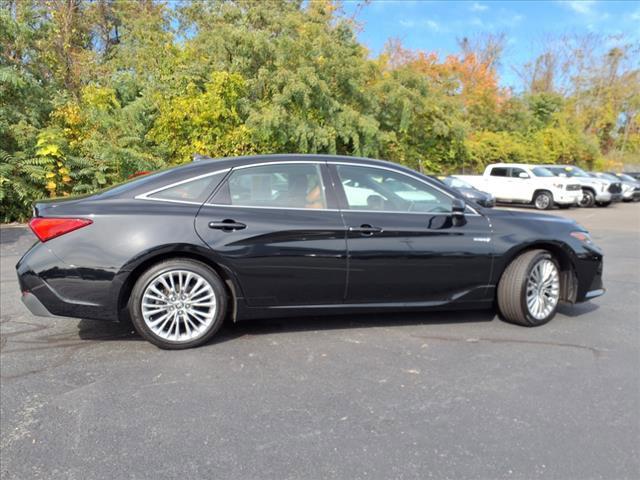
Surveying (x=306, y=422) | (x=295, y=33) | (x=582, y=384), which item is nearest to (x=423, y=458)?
(x=306, y=422)

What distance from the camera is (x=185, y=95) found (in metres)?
13.4

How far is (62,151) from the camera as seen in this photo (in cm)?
1093

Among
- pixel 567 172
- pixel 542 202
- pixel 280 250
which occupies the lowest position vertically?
pixel 280 250

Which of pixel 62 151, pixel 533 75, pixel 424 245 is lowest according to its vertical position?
pixel 424 245

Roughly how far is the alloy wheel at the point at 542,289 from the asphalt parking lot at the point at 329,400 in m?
0.19

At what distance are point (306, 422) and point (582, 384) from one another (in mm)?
1894

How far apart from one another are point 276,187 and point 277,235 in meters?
0.44

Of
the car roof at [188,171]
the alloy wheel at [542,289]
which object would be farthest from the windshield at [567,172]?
the car roof at [188,171]

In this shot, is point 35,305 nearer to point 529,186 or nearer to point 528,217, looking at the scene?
point 528,217

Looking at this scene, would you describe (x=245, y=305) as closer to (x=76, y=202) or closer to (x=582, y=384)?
(x=76, y=202)

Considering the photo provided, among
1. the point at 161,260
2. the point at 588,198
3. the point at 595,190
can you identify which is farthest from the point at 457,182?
the point at 161,260

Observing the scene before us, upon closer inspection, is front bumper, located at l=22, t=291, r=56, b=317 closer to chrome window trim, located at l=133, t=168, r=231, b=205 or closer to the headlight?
chrome window trim, located at l=133, t=168, r=231, b=205

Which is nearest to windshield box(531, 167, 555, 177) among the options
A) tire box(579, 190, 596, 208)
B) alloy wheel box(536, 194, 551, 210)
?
alloy wheel box(536, 194, 551, 210)

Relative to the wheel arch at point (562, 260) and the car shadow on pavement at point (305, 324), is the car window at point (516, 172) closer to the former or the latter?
the car shadow on pavement at point (305, 324)
